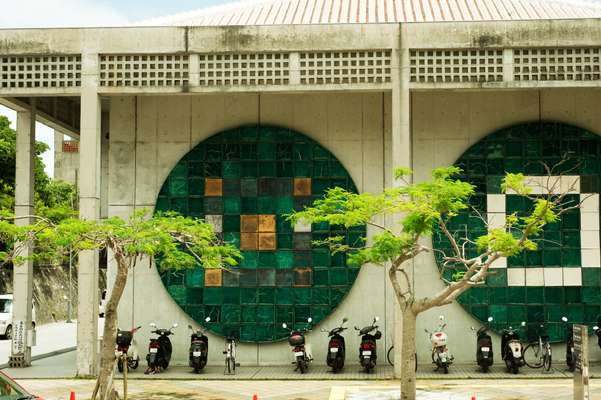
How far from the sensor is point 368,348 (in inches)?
725

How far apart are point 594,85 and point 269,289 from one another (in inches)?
350

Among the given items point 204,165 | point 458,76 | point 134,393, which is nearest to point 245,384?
point 134,393

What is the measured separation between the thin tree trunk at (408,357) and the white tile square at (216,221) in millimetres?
7419

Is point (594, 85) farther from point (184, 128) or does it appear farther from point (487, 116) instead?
point (184, 128)

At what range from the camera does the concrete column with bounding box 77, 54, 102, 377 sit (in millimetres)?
17938

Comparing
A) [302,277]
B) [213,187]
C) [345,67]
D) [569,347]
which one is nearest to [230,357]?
[302,277]

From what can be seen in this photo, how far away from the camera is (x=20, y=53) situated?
725 inches

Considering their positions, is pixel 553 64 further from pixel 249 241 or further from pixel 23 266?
pixel 23 266

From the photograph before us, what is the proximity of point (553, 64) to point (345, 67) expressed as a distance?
15.0ft

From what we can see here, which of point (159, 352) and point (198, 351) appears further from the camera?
point (159, 352)

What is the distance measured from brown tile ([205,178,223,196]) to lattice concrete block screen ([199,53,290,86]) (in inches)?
116

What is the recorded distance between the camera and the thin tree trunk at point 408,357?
45.8 ft

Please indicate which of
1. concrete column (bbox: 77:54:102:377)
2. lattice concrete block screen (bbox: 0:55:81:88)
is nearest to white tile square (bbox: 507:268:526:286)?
concrete column (bbox: 77:54:102:377)

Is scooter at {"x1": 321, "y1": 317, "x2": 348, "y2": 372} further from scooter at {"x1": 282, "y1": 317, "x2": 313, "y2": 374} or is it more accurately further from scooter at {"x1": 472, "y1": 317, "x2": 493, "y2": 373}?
scooter at {"x1": 472, "y1": 317, "x2": 493, "y2": 373}
